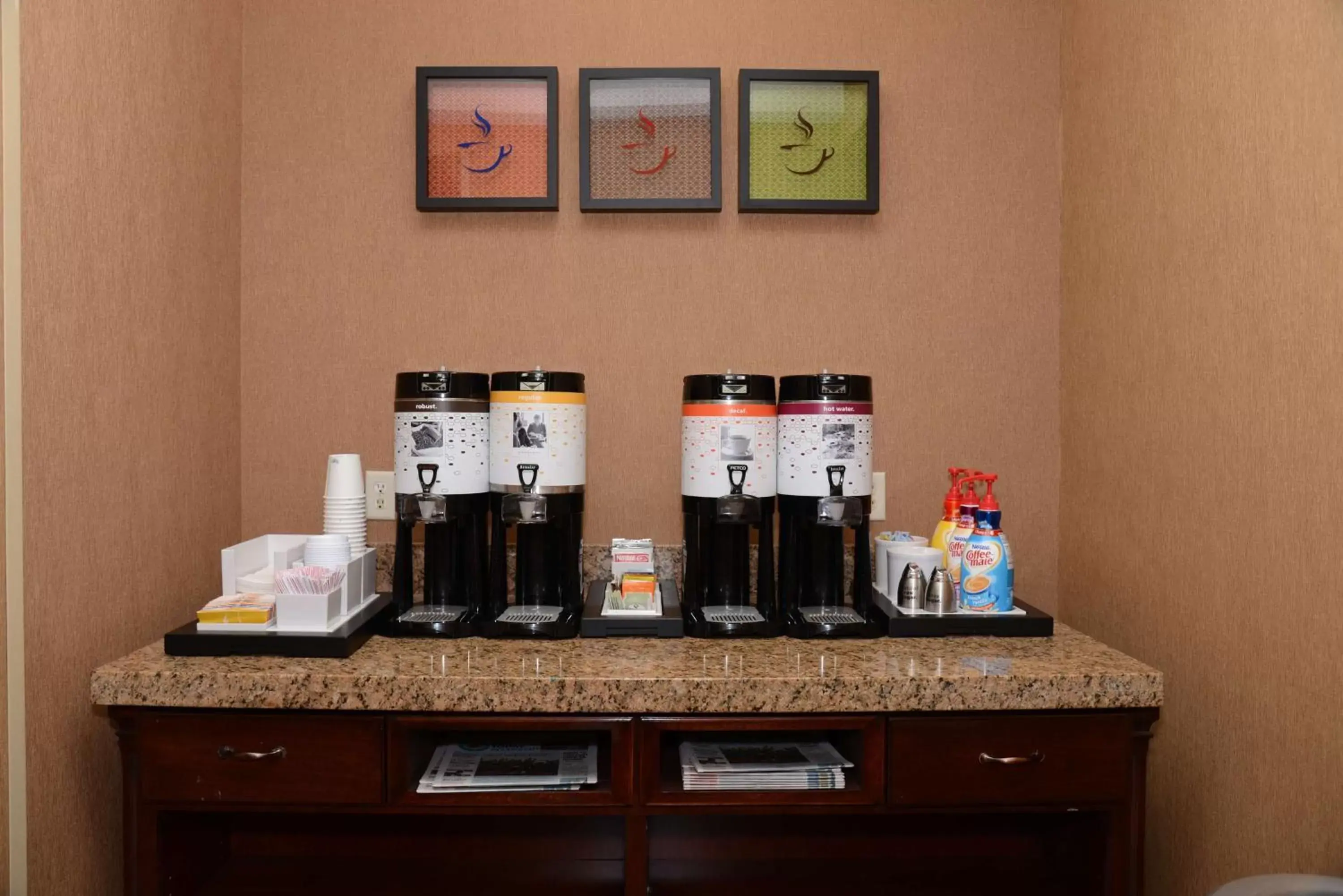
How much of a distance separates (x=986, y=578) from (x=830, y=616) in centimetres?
28

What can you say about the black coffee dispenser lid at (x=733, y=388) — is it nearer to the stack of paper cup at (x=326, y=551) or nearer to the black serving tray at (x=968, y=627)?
the black serving tray at (x=968, y=627)

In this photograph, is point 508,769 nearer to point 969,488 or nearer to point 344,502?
point 344,502

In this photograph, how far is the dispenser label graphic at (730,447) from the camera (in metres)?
1.54

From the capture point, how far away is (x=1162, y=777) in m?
1.51

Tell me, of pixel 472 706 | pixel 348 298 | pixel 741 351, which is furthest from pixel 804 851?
pixel 348 298

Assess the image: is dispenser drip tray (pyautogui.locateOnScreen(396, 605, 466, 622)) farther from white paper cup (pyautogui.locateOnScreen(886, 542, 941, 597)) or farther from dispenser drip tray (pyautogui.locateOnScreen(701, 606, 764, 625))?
white paper cup (pyautogui.locateOnScreen(886, 542, 941, 597))

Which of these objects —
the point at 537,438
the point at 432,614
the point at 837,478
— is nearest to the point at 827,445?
the point at 837,478

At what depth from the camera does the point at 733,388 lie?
154 cm

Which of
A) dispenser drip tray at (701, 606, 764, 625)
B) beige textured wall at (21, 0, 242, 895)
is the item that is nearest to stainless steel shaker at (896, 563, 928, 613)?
dispenser drip tray at (701, 606, 764, 625)

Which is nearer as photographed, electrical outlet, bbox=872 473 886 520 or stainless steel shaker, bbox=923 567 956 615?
stainless steel shaker, bbox=923 567 956 615

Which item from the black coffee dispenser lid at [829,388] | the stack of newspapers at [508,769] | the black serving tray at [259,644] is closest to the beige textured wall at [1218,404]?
the black coffee dispenser lid at [829,388]

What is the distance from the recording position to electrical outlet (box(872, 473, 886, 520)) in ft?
6.00

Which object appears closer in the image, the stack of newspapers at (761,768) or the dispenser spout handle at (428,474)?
the stack of newspapers at (761,768)

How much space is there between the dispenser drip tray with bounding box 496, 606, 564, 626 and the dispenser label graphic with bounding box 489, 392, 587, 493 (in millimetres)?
214
